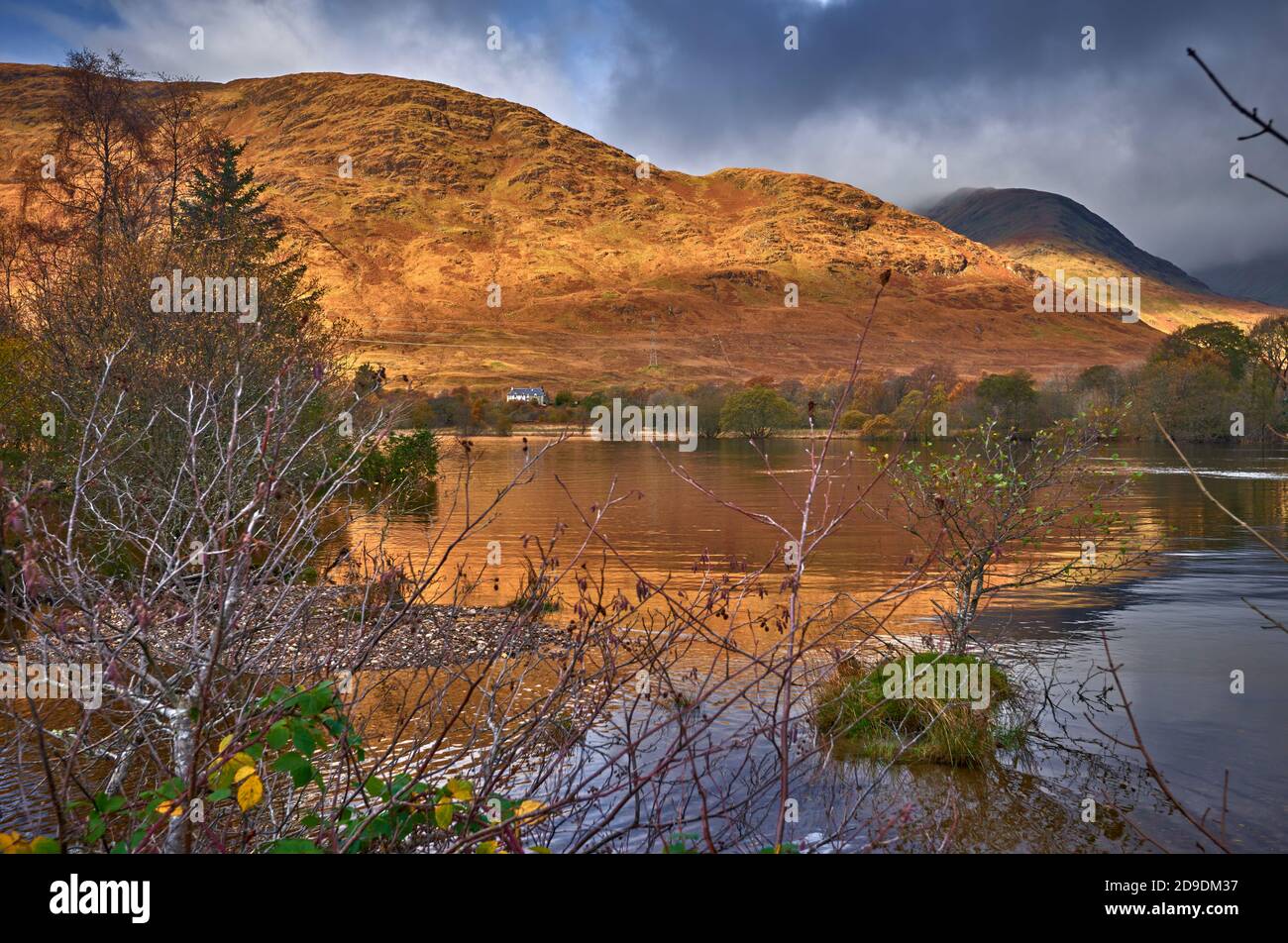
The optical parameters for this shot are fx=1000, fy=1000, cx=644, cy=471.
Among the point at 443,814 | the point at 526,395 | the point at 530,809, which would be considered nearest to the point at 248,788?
the point at 443,814

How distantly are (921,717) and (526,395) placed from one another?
428 ft

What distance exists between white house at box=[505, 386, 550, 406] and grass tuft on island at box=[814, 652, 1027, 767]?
371 ft

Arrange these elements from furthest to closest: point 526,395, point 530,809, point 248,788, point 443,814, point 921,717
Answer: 1. point 526,395
2. point 921,717
3. point 530,809
4. point 443,814
5. point 248,788

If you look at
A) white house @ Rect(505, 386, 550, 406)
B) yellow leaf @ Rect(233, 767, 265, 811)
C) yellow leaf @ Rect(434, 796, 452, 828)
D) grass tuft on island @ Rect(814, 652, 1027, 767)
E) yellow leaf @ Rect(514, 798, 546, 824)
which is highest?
white house @ Rect(505, 386, 550, 406)

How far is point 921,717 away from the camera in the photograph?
1048 cm

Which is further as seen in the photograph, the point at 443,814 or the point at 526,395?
the point at 526,395

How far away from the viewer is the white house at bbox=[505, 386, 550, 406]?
128 metres

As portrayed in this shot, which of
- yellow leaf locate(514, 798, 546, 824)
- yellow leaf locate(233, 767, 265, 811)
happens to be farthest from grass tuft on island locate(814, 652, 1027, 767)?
yellow leaf locate(233, 767, 265, 811)

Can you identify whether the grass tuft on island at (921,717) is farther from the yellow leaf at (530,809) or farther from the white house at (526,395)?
the white house at (526,395)

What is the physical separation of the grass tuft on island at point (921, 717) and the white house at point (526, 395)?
11315 centimetres

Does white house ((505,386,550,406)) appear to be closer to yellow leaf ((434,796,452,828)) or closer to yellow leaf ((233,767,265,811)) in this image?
yellow leaf ((434,796,452,828))

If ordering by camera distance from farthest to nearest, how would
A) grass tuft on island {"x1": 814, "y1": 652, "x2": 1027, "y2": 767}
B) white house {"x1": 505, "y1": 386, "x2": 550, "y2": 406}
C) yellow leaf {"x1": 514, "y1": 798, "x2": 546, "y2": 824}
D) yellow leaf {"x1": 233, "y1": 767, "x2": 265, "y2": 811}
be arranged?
white house {"x1": 505, "y1": 386, "x2": 550, "y2": 406} → grass tuft on island {"x1": 814, "y1": 652, "x2": 1027, "y2": 767} → yellow leaf {"x1": 514, "y1": 798, "x2": 546, "y2": 824} → yellow leaf {"x1": 233, "y1": 767, "x2": 265, "y2": 811}

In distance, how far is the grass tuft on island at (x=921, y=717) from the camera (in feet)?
32.6

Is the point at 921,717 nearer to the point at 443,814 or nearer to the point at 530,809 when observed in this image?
the point at 530,809
